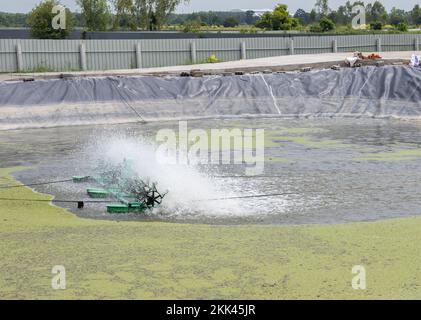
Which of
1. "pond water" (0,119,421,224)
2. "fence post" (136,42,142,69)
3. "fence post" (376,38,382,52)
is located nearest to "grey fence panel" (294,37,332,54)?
"fence post" (376,38,382,52)

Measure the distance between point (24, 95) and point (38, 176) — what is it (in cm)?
946

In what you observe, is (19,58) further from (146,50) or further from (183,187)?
(183,187)

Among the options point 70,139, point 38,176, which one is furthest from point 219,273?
point 70,139

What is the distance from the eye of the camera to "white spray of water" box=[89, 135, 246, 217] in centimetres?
1007

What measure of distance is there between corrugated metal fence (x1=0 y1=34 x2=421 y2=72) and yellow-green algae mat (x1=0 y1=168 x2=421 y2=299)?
23675mm

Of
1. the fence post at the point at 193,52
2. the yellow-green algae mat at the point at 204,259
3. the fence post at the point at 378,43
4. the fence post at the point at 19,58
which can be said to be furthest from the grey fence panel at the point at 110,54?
the yellow-green algae mat at the point at 204,259

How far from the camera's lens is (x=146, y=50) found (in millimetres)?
34562

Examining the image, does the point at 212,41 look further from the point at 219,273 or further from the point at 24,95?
the point at 219,273

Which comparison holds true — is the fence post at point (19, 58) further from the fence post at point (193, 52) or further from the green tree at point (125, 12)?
the green tree at point (125, 12)

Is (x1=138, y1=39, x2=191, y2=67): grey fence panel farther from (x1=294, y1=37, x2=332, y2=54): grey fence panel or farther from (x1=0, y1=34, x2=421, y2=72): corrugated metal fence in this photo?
(x1=294, y1=37, x2=332, y2=54): grey fence panel

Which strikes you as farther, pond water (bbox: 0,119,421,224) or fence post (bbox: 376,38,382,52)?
fence post (bbox: 376,38,382,52)

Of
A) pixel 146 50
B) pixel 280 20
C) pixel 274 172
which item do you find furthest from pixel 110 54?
pixel 280 20

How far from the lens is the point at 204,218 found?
9.62 meters

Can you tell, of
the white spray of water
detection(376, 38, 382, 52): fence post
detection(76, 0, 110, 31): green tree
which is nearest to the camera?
the white spray of water
